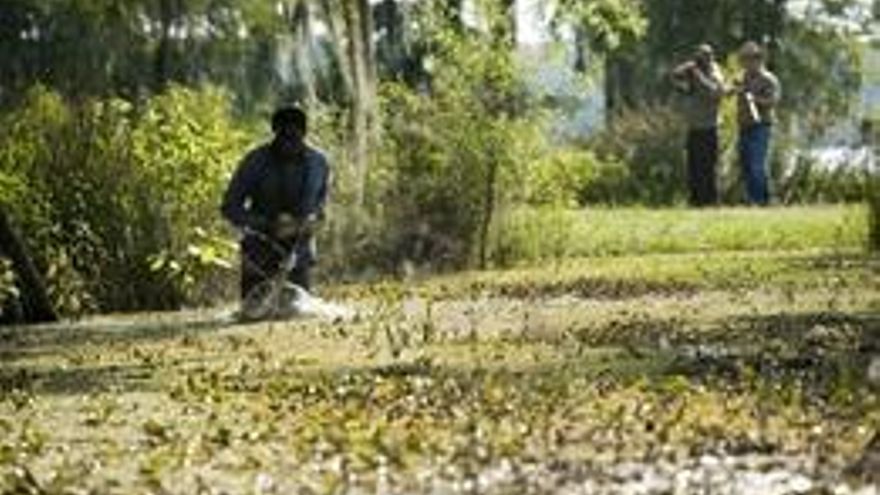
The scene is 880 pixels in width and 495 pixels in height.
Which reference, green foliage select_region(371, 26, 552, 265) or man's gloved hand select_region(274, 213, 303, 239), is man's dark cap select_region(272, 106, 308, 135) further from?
green foliage select_region(371, 26, 552, 265)

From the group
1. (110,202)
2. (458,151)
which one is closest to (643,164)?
(458,151)

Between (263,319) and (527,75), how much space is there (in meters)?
6.83

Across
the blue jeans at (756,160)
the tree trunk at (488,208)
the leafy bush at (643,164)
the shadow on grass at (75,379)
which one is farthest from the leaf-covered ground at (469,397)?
the leafy bush at (643,164)

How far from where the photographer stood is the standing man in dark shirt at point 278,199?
60.1 feet

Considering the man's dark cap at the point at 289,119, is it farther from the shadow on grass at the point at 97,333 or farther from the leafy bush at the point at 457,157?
the leafy bush at the point at 457,157

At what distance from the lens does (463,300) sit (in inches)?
762

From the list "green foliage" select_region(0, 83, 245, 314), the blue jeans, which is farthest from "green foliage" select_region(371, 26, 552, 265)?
the blue jeans

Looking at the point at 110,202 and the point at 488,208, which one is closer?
the point at 110,202

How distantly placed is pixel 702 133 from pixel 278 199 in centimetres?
1239

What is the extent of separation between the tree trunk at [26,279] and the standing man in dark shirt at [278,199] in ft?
4.90

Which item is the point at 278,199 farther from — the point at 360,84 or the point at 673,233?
the point at 673,233

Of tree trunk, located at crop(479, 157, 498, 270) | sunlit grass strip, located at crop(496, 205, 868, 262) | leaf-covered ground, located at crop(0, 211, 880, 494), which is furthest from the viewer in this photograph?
sunlit grass strip, located at crop(496, 205, 868, 262)

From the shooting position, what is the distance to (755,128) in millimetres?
29391

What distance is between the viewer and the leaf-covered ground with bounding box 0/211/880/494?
988 cm
